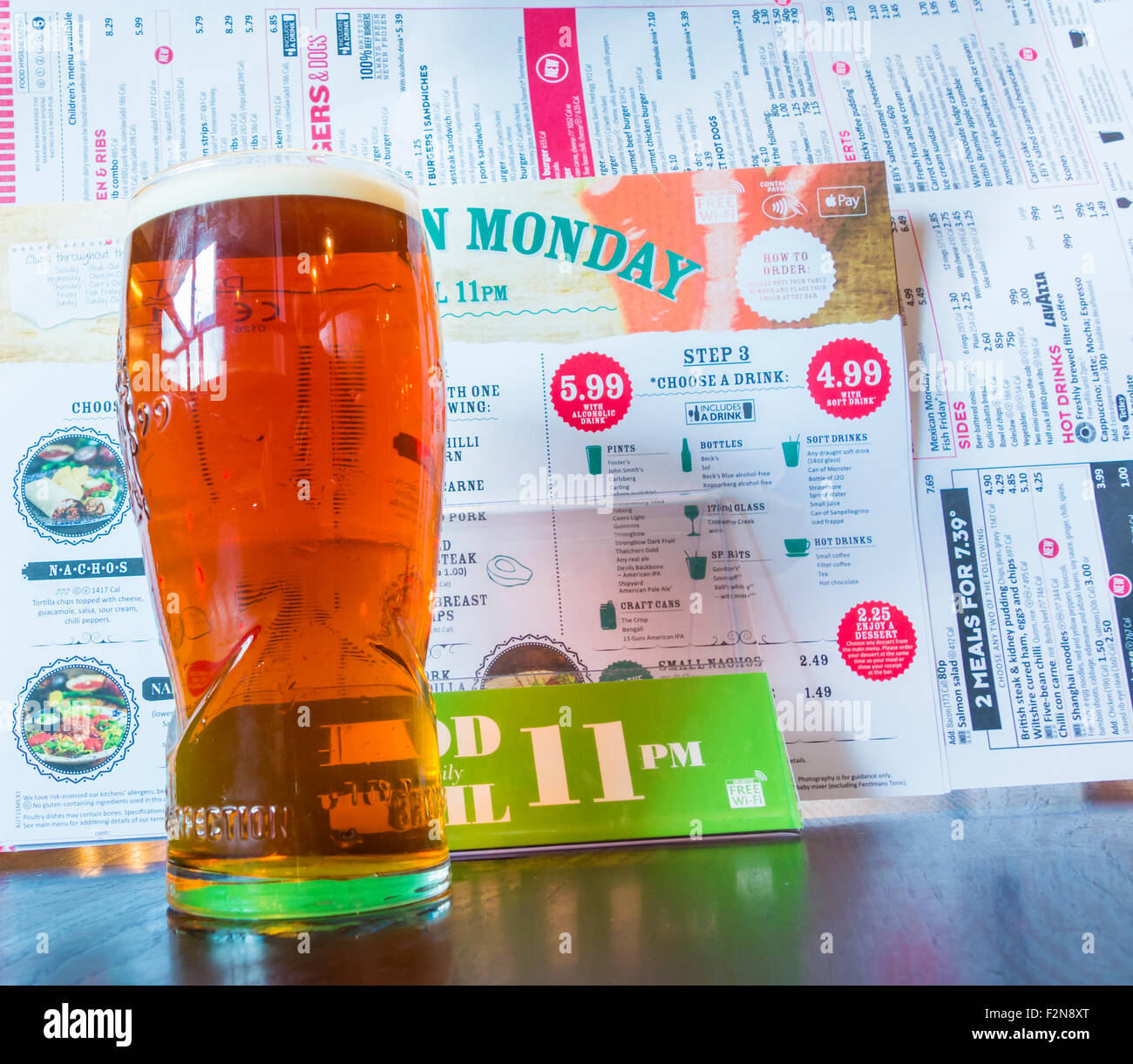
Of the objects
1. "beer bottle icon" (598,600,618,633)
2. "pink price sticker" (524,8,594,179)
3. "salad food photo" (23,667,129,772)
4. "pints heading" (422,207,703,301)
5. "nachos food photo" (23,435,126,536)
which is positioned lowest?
"salad food photo" (23,667,129,772)

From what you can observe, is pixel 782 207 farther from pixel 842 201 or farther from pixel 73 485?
pixel 73 485

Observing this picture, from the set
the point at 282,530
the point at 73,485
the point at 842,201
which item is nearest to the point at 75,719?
the point at 73,485

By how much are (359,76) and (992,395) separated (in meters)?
0.75

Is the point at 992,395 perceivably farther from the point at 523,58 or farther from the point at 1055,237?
the point at 523,58

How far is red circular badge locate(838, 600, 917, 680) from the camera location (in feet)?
3.09

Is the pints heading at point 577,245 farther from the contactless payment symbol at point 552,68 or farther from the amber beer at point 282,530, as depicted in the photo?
the amber beer at point 282,530

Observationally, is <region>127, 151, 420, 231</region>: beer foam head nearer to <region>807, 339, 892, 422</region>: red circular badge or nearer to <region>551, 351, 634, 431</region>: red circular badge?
<region>551, 351, 634, 431</region>: red circular badge

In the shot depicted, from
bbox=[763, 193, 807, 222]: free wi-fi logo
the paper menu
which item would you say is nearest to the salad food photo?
the paper menu

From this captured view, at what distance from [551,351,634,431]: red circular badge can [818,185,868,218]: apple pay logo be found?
0.88 ft

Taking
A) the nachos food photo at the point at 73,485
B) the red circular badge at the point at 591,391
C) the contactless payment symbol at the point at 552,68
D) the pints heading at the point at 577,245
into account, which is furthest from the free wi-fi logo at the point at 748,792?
the contactless payment symbol at the point at 552,68

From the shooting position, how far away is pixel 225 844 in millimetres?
530
